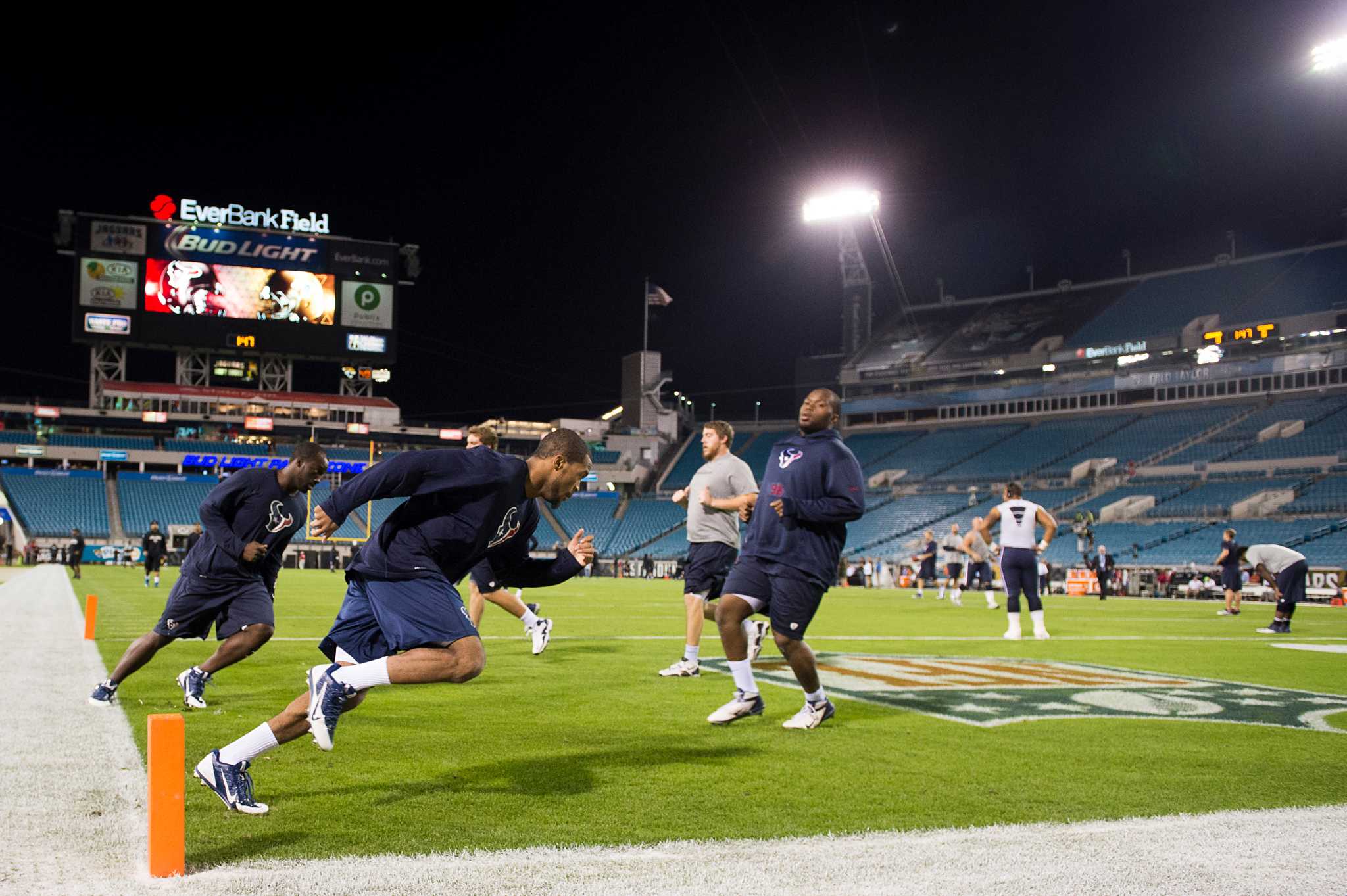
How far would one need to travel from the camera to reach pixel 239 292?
208 feet

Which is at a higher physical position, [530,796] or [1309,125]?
[1309,125]

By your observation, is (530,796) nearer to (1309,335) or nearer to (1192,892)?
(1192,892)

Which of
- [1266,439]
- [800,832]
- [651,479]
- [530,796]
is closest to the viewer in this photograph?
[800,832]

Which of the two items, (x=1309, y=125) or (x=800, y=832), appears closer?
(x=800, y=832)

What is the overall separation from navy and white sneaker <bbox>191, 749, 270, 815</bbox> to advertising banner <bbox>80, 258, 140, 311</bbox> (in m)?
65.5

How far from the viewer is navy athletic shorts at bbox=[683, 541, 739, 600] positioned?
9.73 meters

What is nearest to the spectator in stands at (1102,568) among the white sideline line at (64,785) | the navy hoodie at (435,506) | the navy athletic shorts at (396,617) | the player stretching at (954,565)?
the player stretching at (954,565)

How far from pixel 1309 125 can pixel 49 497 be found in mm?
73800

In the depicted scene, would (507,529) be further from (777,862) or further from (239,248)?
(239,248)

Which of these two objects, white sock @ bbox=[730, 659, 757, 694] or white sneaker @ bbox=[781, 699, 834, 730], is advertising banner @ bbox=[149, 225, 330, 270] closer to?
white sock @ bbox=[730, 659, 757, 694]

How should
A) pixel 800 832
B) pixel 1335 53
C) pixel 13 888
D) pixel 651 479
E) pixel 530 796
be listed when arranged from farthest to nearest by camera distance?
1. pixel 651 479
2. pixel 1335 53
3. pixel 530 796
4. pixel 800 832
5. pixel 13 888

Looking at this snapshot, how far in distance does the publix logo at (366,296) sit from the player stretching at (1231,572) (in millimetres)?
53389

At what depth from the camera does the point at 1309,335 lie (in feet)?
179

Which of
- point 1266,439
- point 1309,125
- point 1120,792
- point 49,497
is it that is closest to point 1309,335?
point 1266,439
